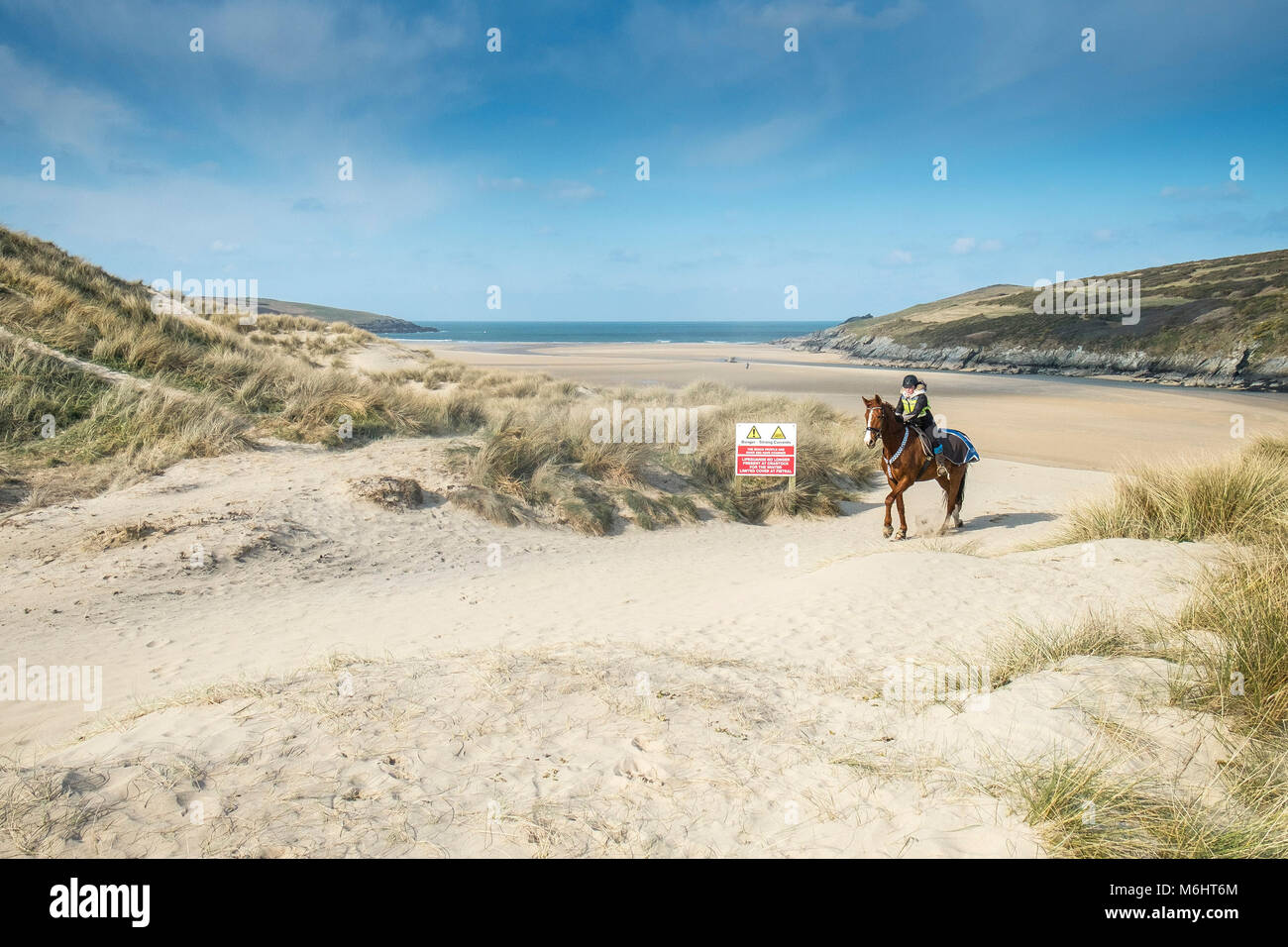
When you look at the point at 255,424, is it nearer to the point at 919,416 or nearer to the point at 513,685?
the point at 513,685

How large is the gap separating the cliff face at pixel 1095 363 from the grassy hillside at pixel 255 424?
102 feet

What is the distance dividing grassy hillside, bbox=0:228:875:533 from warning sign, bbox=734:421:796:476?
3.39ft

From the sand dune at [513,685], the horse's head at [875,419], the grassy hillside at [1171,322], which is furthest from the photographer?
the grassy hillside at [1171,322]

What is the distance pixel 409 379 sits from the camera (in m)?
21.5

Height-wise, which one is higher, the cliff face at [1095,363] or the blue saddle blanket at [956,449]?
the cliff face at [1095,363]

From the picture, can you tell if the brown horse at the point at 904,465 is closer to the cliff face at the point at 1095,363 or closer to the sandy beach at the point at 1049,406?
the sandy beach at the point at 1049,406

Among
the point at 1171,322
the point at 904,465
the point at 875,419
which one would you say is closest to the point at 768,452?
the point at 904,465

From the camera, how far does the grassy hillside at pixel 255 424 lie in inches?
433

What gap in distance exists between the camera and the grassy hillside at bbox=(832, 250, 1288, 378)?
132ft

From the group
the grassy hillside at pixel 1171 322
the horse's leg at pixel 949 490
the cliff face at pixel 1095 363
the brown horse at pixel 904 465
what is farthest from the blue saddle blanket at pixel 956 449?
the grassy hillside at pixel 1171 322

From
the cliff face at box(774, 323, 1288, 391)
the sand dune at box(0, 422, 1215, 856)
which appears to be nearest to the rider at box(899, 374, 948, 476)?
the sand dune at box(0, 422, 1215, 856)

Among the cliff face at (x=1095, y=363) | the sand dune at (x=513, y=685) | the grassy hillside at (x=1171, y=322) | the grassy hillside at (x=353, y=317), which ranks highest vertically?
the grassy hillside at (x=353, y=317)

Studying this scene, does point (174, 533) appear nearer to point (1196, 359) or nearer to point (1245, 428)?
point (1245, 428)

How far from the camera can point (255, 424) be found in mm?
13289
